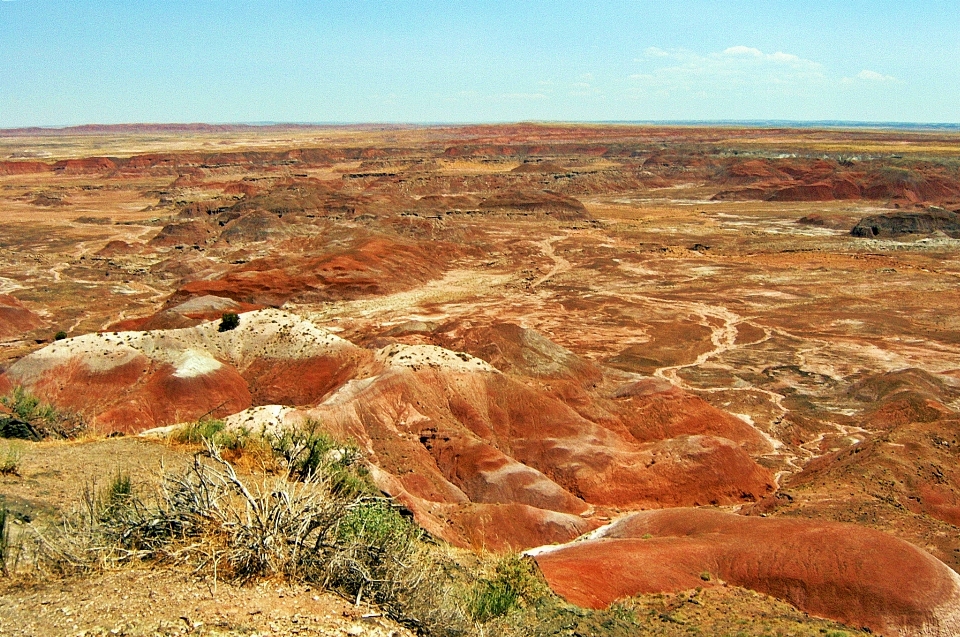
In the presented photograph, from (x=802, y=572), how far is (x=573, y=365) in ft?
71.8

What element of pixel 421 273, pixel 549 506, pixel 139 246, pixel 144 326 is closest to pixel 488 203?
pixel 421 273

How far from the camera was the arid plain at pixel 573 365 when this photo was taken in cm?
1655

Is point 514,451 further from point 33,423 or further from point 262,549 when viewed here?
point 262,549

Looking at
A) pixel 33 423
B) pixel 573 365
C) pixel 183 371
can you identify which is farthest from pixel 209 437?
pixel 573 365

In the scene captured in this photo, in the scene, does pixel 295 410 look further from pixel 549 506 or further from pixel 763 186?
pixel 763 186

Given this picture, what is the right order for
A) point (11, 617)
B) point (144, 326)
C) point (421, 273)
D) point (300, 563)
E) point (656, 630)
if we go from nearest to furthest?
point (11, 617)
point (300, 563)
point (656, 630)
point (144, 326)
point (421, 273)

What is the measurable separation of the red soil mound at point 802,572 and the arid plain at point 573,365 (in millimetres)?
56

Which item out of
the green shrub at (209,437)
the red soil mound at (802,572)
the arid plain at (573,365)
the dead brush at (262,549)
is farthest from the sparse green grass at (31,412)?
the red soil mound at (802,572)

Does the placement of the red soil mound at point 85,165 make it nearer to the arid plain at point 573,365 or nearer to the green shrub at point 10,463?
the arid plain at point 573,365

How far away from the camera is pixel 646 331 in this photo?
48.7m

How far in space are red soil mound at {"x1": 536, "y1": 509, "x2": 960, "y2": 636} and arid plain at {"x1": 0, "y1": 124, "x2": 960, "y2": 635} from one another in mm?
56

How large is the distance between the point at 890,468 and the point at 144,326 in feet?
136

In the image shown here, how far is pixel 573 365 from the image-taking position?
120 feet

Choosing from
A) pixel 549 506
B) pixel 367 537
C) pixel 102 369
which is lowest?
pixel 549 506
